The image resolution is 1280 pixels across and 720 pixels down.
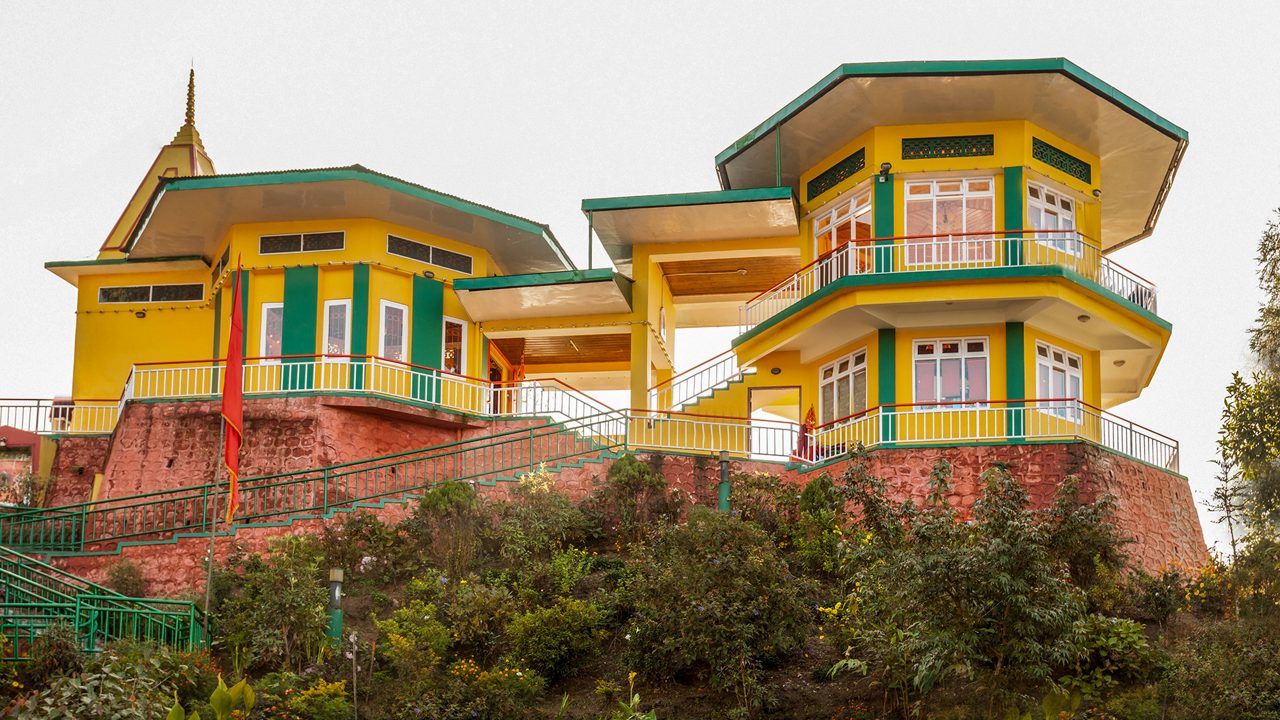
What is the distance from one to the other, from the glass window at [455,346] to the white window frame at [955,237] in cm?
1002

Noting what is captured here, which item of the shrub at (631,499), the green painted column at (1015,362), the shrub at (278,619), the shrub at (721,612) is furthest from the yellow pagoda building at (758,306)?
the shrub at (721,612)

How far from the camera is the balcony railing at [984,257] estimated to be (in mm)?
26562

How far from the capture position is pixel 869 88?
86.2 feet

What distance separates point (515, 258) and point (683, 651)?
54.6 feet

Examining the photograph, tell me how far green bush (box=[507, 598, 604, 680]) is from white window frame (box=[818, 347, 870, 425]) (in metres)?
9.40

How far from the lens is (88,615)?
1855 centimetres

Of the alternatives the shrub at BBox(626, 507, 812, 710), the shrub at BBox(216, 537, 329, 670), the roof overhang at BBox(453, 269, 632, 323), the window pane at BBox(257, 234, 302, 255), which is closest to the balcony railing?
the roof overhang at BBox(453, 269, 632, 323)

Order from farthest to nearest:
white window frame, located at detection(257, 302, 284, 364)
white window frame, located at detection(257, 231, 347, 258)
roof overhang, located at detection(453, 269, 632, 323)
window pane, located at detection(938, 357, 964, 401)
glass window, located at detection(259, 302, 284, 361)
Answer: white window frame, located at detection(257, 231, 347, 258) → roof overhang, located at detection(453, 269, 632, 323) → glass window, located at detection(259, 302, 284, 361) → white window frame, located at detection(257, 302, 284, 364) → window pane, located at detection(938, 357, 964, 401)

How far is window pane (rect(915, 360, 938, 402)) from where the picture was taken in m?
26.9

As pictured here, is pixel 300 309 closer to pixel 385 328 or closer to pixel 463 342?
pixel 385 328

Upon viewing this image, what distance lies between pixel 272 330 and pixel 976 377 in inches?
562

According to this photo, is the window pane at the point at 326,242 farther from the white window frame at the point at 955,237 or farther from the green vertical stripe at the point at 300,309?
the white window frame at the point at 955,237

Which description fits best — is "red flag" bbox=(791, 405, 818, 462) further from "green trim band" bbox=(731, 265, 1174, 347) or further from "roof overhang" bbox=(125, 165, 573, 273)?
"roof overhang" bbox=(125, 165, 573, 273)

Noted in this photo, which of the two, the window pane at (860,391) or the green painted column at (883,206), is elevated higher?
the green painted column at (883,206)
